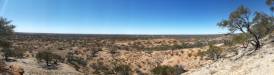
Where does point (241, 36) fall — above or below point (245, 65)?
above

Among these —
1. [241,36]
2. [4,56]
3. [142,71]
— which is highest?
[241,36]

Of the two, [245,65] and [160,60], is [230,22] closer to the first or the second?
[245,65]

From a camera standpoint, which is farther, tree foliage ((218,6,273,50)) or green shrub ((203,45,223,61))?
green shrub ((203,45,223,61))

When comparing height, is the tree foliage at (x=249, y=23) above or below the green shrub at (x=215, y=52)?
above

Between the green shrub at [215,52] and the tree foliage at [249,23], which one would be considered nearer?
the tree foliage at [249,23]

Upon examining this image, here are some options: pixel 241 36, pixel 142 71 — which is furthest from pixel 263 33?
pixel 142 71

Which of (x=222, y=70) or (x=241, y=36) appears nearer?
(x=222, y=70)

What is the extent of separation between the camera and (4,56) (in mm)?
36531

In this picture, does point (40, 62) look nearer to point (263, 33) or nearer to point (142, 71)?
point (142, 71)

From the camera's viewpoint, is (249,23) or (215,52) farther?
(215,52)

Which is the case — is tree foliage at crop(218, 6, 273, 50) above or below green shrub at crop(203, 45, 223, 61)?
above

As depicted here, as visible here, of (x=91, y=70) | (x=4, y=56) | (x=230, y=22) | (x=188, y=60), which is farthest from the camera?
(x=188, y=60)

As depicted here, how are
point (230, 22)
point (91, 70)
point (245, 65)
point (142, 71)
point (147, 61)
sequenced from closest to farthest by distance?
point (245, 65)
point (230, 22)
point (91, 70)
point (142, 71)
point (147, 61)

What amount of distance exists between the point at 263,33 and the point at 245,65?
723 cm
